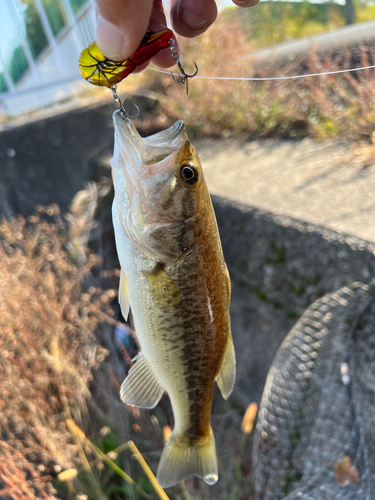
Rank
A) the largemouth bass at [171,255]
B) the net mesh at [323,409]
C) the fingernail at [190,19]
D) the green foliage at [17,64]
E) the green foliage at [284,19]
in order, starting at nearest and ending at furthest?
the largemouth bass at [171,255] < the fingernail at [190,19] < the net mesh at [323,409] < the green foliage at [284,19] < the green foliage at [17,64]

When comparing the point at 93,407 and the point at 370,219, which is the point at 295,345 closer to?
the point at 370,219

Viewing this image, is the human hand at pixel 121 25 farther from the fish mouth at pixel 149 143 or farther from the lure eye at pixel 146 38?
the fish mouth at pixel 149 143

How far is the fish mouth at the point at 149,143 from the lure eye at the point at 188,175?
69 millimetres

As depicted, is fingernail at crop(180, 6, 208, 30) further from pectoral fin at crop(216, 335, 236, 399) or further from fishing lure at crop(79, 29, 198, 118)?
pectoral fin at crop(216, 335, 236, 399)

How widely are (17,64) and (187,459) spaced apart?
29.6 feet

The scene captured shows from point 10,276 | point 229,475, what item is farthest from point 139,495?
point 10,276

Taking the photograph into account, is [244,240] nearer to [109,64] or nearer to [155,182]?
[155,182]

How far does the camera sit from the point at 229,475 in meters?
3.00

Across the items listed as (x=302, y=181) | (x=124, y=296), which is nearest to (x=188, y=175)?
(x=124, y=296)

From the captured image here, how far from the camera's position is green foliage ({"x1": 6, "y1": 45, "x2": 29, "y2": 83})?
312 inches

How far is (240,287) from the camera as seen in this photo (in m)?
3.16

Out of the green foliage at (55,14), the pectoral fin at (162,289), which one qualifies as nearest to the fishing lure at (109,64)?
the pectoral fin at (162,289)

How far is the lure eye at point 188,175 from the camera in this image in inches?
48.1

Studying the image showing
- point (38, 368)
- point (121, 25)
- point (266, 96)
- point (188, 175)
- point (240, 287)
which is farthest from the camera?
point (266, 96)
